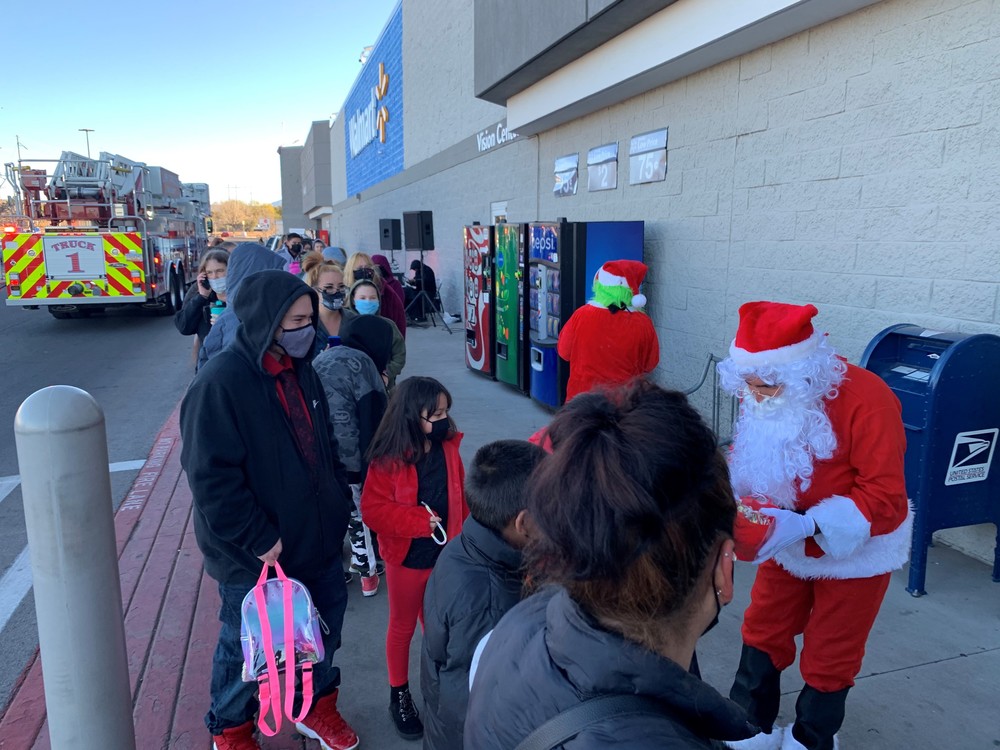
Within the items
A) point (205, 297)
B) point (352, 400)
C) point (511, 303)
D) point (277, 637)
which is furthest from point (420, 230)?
point (277, 637)

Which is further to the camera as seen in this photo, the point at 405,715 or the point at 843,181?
the point at 843,181

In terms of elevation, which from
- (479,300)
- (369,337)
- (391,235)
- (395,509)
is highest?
(391,235)

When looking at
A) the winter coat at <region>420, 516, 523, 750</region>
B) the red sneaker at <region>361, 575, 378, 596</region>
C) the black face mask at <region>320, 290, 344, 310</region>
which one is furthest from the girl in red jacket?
the black face mask at <region>320, 290, 344, 310</region>

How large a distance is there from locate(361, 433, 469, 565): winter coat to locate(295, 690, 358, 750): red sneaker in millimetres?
583

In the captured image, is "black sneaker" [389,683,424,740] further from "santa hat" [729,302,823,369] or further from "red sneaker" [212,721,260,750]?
"santa hat" [729,302,823,369]

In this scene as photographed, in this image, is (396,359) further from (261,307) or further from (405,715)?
(405,715)

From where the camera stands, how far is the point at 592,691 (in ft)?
3.15

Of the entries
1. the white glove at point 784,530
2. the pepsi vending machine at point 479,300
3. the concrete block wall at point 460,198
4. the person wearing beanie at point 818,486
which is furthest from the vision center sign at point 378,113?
the white glove at point 784,530

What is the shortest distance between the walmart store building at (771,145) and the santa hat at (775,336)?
2099mm

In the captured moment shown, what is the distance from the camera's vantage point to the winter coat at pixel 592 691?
2.99 feet

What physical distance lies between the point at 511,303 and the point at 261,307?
5.91m

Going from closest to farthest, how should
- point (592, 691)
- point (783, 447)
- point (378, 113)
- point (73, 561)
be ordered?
point (592, 691) < point (73, 561) < point (783, 447) < point (378, 113)

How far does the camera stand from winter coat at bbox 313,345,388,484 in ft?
11.4

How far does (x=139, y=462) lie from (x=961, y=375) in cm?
604
